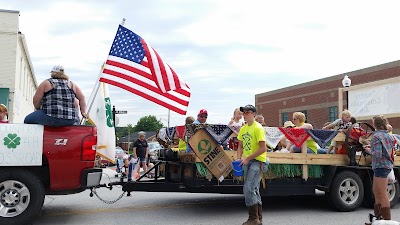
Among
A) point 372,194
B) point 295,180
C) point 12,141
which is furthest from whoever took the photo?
point 372,194

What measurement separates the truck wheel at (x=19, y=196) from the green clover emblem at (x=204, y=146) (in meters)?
2.43

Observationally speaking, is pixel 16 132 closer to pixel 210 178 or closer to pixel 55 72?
pixel 55 72

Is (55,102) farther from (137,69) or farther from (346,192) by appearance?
(346,192)

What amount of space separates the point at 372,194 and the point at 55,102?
5.85m

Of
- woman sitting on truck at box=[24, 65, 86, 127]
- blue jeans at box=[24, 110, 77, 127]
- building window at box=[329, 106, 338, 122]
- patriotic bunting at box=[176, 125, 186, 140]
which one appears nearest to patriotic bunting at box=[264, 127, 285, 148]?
patriotic bunting at box=[176, 125, 186, 140]

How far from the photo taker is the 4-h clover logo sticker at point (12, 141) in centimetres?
607

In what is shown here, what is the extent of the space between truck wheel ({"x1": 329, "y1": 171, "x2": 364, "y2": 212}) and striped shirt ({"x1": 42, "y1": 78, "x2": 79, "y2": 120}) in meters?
4.62

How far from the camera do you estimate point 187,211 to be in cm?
796

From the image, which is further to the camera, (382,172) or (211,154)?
(211,154)

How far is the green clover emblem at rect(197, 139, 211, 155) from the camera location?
23.4 feet

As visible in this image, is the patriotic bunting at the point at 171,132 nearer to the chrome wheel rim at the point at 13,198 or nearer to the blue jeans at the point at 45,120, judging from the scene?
the blue jeans at the point at 45,120

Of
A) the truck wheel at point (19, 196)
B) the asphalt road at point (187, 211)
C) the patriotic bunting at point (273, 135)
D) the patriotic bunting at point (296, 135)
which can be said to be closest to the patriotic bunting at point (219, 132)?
the patriotic bunting at point (273, 135)

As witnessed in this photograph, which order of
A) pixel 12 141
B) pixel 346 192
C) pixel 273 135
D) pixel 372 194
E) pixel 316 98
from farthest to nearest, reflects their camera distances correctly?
1. pixel 316 98
2. pixel 372 194
3. pixel 346 192
4. pixel 273 135
5. pixel 12 141

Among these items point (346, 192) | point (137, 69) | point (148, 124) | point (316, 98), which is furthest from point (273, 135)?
point (148, 124)
